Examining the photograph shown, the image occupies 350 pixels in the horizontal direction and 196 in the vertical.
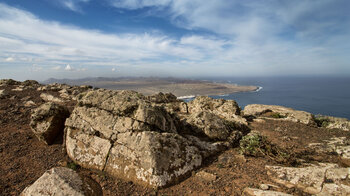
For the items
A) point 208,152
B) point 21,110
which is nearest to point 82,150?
point 208,152

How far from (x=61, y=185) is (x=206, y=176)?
665cm

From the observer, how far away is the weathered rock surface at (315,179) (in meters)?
6.40

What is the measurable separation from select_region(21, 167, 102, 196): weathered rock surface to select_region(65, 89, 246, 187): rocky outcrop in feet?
3.82

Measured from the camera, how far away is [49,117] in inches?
445

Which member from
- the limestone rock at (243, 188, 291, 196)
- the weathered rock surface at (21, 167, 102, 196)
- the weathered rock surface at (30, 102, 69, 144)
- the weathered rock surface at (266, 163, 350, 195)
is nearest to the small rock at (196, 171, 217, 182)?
the limestone rock at (243, 188, 291, 196)

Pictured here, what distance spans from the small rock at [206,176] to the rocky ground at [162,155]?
0.05 metres

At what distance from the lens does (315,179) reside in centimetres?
704

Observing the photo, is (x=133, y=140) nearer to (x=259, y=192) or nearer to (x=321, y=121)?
(x=259, y=192)

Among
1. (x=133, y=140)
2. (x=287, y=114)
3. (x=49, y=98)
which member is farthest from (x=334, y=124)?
(x=49, y=98)

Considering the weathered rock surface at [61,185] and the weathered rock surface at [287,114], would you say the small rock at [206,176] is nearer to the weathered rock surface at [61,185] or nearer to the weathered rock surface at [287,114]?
the weathered rock surface at [61,185]

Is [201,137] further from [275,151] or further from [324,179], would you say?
[324,179]

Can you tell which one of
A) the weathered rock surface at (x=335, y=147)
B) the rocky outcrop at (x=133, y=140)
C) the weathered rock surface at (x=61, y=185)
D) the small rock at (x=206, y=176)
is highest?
the rocky outcrop at (x=133, y=140)

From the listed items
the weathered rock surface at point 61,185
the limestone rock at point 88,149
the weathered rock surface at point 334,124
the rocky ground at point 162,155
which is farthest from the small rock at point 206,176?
the weathered rock surface at point 334,124

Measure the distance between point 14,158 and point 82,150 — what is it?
178 inches
